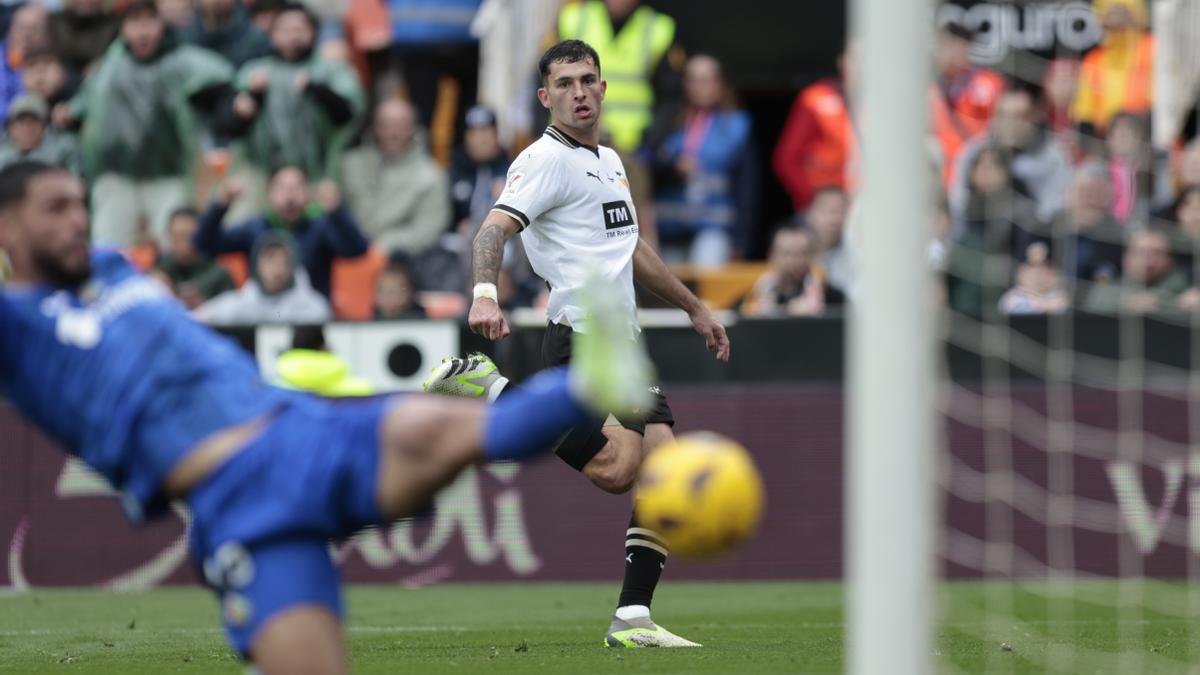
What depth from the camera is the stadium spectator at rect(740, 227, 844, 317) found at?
1419 cm

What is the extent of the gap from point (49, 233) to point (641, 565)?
388cm

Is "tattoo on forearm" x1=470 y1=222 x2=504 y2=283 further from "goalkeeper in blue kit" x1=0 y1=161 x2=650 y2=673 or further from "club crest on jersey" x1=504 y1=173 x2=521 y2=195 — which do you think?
"goalkeeper in blue kit" x1=0 y1=161 x2=650 y2=673

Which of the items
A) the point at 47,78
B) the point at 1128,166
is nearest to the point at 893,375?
the point at 1128,166

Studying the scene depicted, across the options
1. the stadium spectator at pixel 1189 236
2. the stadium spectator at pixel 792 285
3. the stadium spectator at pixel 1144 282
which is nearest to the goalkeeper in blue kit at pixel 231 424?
the stadium spectator at pixel 792 285

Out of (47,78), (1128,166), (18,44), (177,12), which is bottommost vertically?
(1128,166)

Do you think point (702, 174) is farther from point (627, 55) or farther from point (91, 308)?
point (91, 308)

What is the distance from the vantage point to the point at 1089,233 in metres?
14.1

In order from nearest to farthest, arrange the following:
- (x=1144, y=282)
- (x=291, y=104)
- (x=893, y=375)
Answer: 1. (x=893, y=375)
2. (x=1144, y=282)
3. (x=291, y=104)

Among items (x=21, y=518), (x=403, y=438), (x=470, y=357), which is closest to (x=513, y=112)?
(x=21, y=518)

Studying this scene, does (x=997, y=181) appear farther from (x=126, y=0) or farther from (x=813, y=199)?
(x=126, y=0)

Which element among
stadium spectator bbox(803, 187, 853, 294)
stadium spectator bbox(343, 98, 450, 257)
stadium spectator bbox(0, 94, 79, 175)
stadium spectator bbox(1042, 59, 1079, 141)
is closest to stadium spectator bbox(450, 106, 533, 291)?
stadium spectator bbox(343, 98, 450, 257)

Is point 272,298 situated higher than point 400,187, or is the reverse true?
point 400,187

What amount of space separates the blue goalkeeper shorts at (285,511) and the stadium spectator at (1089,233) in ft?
31.5

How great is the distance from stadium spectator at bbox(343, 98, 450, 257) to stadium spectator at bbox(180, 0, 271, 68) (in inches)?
49.1
